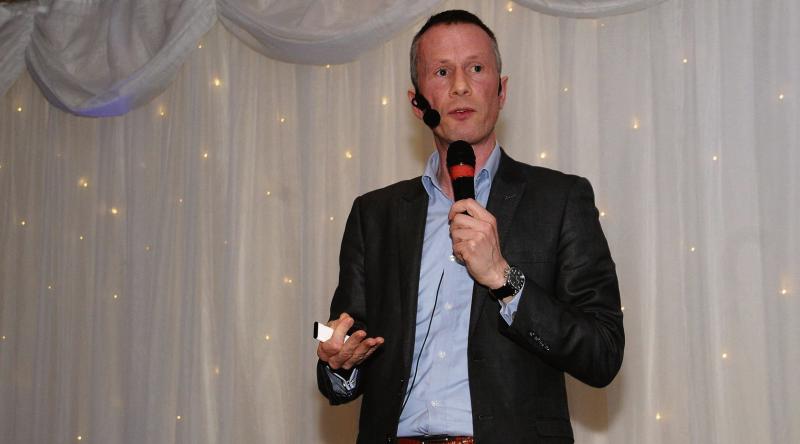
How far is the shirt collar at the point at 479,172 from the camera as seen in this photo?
89.8 inches

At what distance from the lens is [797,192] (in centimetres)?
321

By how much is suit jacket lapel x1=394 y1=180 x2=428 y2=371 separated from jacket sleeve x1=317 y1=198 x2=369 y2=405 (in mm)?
155

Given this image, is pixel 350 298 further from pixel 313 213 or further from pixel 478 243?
pixel 313 213

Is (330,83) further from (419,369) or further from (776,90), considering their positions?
(419,369)

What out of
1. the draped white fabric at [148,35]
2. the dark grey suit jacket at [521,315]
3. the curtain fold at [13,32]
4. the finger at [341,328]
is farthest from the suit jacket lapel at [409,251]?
the curtain fold at [13,32]

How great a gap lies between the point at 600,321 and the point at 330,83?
2372mm

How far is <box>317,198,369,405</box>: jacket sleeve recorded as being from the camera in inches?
88.2

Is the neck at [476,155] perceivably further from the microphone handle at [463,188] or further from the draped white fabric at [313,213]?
the draped white fabric at [313,213]

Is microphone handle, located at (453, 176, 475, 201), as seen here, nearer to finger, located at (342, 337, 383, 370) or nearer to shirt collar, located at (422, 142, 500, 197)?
shirt collar, located at (422, 142, 500, 197)

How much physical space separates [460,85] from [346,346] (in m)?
0.68

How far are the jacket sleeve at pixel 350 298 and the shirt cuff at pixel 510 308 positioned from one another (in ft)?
1.47

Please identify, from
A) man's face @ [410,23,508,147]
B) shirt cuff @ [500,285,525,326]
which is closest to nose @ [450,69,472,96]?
man's face @ [410,23,508,147]

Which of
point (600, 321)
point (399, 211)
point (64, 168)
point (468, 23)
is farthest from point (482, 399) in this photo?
point (64, 168)

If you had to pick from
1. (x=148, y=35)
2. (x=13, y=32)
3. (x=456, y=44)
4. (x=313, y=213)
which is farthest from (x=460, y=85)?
(x=13, y=32)
